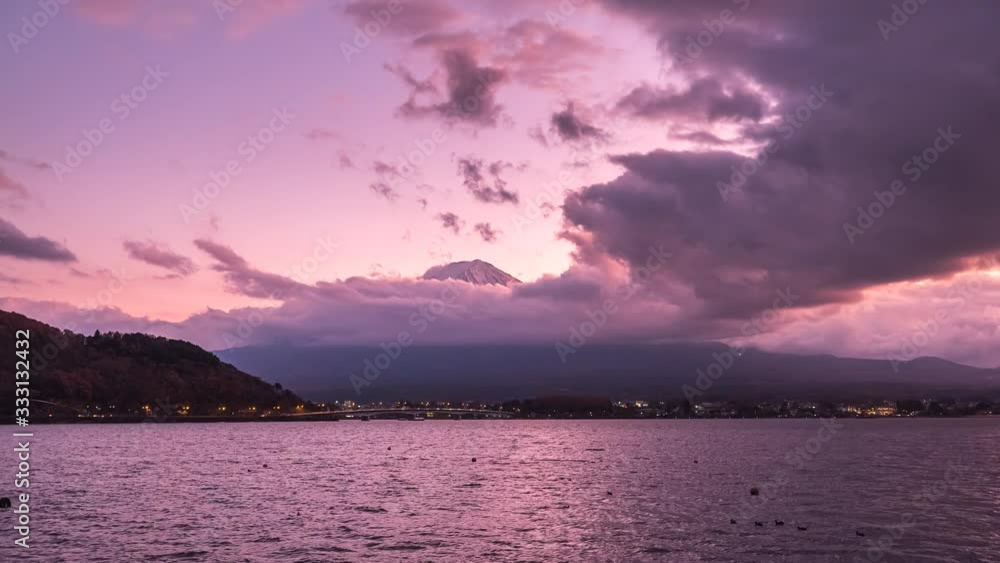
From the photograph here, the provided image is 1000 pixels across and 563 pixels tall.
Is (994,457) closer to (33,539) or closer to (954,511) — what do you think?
(954,511)

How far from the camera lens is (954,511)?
73.9 meters

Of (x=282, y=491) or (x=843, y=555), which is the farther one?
(x=282, y=491)

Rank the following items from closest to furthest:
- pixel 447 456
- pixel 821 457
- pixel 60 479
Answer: pixel 60 479 < pixel 821 457 < pixel 447 456

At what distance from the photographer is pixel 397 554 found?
54.1 meters

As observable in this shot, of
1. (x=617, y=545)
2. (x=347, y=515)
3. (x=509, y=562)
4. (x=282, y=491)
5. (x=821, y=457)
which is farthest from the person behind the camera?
(x=821, y=457)

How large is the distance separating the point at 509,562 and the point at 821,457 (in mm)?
118112

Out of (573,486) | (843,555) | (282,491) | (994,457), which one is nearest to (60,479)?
(282,491)

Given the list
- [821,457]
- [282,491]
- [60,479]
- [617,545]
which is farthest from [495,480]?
[821,457]

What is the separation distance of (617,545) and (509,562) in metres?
10.2

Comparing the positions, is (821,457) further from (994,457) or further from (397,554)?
(397,554)

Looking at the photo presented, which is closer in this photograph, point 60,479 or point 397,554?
point 397,554

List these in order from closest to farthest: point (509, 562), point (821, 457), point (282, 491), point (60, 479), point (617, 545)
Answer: point (509, 562) < point (617, 545) < point (282, 491) < point (60, 479) < point (821, 457)

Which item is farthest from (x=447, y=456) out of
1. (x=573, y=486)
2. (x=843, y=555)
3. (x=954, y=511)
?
(x=843, y=555)

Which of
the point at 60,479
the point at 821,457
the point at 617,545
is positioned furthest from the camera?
the point at 821,457
